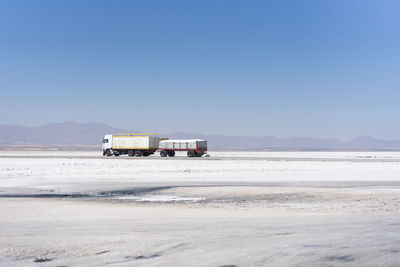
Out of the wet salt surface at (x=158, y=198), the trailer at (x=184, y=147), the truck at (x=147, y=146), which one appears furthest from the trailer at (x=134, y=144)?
the wet salt surface at (x=158, y=198)

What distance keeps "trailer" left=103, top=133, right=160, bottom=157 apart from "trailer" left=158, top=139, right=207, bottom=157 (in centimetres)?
169

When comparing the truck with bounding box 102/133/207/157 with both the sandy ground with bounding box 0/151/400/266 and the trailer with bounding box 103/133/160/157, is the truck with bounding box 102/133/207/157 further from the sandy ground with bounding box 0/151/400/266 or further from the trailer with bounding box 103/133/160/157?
the sandy ground with bounding box 0/151/400/266

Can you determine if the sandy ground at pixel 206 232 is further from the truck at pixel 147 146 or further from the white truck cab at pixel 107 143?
the white truck cab at pixel 107 143

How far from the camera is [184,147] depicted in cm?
6950

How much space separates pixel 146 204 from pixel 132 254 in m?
9.18

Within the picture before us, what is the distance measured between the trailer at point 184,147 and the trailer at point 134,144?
1686mm

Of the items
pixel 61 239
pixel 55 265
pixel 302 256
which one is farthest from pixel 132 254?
pixel 302 256

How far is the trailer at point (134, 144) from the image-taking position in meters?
71.8

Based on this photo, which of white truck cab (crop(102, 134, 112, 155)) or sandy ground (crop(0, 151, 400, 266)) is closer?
sandy ground (crop(0, 151, 400, 266))

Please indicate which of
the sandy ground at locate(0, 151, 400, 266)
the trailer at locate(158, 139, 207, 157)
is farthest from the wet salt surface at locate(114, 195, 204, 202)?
the trailer at locate(158, 139, 207, 157)

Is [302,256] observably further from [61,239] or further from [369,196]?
[369,196]

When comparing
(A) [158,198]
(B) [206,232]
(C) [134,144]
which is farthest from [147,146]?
(B) [206,232]

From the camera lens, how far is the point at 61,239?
973cm

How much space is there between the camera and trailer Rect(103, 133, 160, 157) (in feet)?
235
